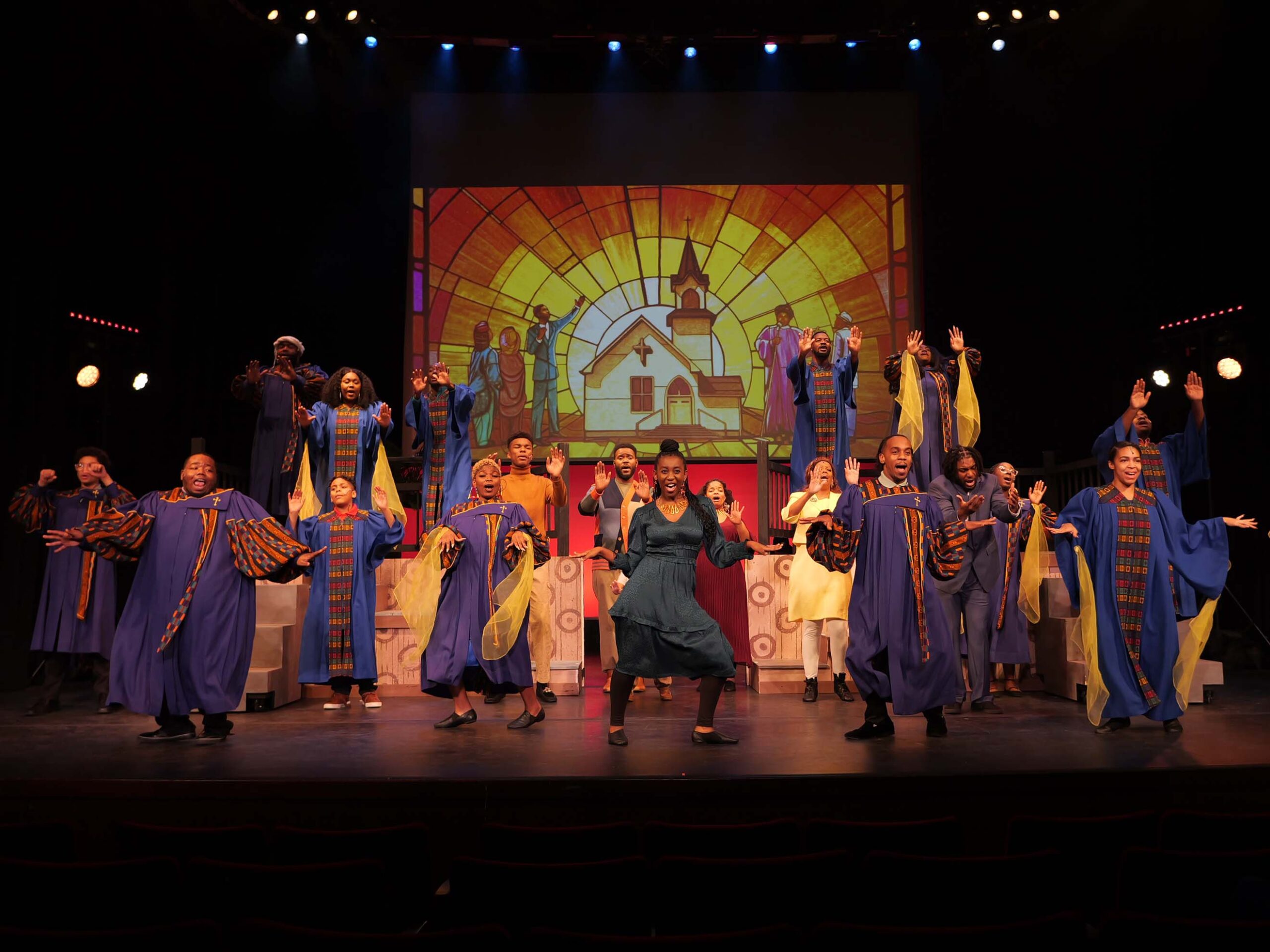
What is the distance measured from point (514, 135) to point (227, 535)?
654 cm

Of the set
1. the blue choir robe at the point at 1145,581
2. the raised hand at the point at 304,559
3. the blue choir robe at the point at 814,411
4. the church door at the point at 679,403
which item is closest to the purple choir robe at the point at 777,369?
the church door at the point at 679,403

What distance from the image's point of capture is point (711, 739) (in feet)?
15.3

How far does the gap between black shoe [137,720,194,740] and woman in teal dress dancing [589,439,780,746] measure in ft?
6.67

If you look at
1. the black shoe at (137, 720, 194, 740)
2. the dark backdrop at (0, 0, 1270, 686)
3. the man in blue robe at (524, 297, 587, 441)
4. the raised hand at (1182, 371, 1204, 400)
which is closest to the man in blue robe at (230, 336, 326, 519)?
the dark backdrop at (0, 0, 1270, 686)

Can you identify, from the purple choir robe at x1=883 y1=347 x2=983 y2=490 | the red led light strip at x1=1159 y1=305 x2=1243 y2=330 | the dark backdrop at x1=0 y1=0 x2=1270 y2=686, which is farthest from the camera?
the red led light strip at x1=1159 y1=305 x2=1243 y2=330

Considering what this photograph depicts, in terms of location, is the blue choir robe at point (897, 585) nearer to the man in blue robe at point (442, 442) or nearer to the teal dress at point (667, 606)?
the teal dress at point (667, 606)

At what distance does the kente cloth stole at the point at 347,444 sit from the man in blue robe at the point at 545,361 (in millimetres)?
3340

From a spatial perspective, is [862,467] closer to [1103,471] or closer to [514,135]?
[1103,471]

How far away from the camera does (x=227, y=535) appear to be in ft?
16.5

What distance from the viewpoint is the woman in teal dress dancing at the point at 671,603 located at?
472 centimetres

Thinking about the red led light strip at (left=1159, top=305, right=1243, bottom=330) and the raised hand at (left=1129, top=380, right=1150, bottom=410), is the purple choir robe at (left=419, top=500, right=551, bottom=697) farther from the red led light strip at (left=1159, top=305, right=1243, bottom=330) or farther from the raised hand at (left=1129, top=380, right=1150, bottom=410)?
the red led light strip at (left=1159, top=305, right=1243, bottom=330)

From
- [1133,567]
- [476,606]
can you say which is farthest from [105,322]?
[1133,567]

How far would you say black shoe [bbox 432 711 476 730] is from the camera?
5258mm

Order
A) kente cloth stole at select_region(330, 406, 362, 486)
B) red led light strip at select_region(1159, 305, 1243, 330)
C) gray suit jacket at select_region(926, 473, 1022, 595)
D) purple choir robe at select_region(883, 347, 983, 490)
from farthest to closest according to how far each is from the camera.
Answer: red led light strip at select_region(1159, 305, 1243, 330)
purple choir robe at select_region(883, 347, 983, 490)
kente cloth stole at select_region(330, 406, 362, 486)
gray suit jacket at select_region(926, 473, 1022, 595)
